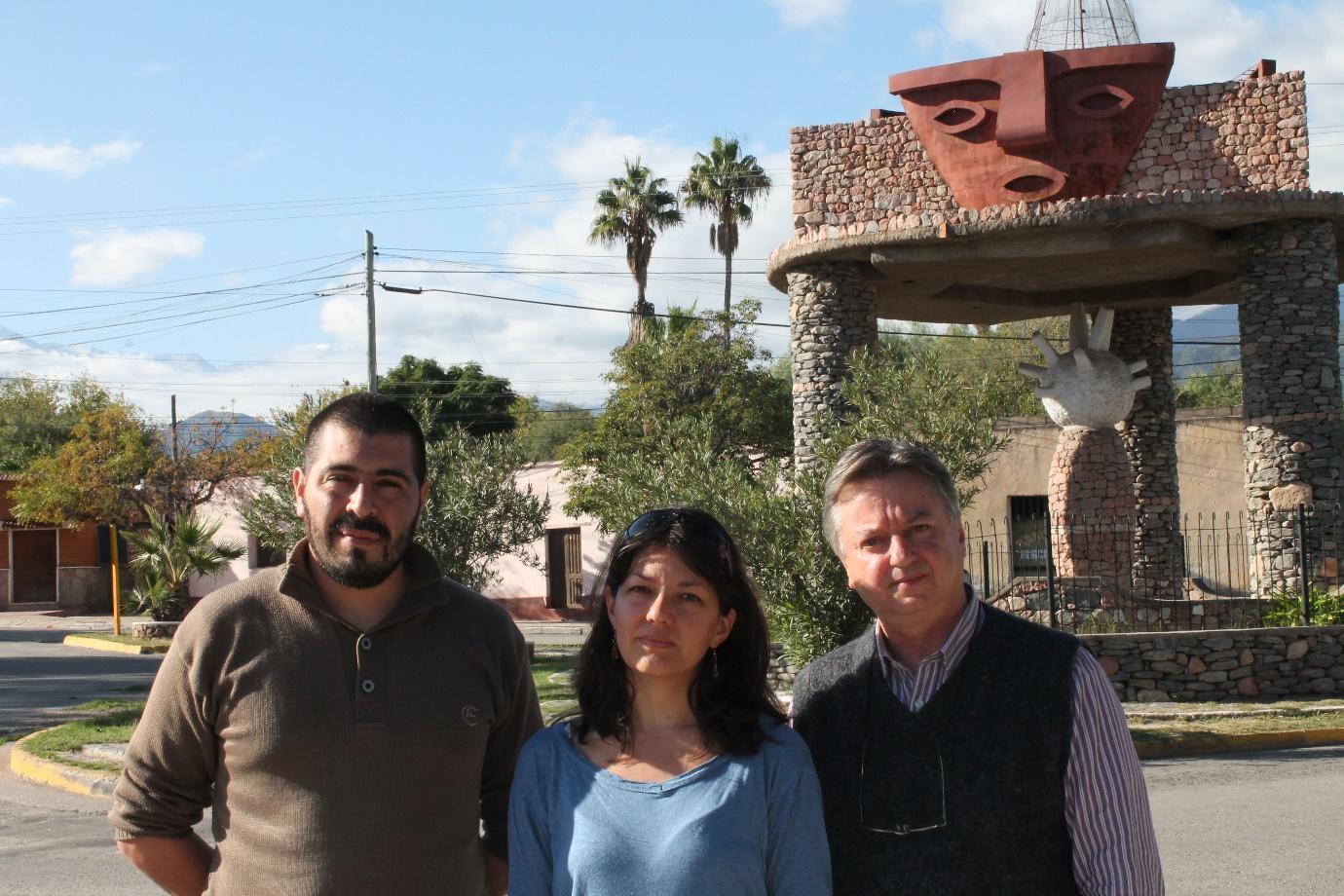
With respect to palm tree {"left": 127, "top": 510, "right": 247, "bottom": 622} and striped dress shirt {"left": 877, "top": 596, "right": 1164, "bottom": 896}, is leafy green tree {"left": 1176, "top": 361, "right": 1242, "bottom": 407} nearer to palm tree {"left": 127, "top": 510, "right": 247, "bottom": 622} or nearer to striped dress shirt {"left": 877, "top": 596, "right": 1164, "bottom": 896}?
palm tree {"left": 127, "top": 510, "right": 247, "bottom": 622}

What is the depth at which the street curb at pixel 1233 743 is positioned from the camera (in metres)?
12.0

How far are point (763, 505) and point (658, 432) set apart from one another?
17.3 meters

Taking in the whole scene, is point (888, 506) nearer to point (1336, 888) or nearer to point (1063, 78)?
point (1336, 888)

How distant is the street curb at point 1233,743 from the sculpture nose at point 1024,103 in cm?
777

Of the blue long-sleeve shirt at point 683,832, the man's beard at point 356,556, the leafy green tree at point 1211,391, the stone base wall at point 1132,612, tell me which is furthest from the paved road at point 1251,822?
the leafy green tree at point 1211,391

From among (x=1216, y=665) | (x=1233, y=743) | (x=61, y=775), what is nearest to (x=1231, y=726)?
(x=1233, y=743)

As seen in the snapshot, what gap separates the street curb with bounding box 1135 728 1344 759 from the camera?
39.3 feet

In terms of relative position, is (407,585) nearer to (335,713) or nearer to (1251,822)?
(335,713)

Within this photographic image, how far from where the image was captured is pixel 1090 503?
18.5 m

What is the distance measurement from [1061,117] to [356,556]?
15.5 meters

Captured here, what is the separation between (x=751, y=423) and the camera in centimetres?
3034

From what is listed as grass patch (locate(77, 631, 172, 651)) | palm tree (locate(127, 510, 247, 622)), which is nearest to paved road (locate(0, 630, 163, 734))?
grass patch (locate(77, 631, 172, 651))

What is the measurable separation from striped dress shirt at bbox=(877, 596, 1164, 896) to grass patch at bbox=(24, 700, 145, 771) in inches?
382

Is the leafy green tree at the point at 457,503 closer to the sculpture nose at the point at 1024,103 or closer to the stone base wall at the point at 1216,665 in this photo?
the stone base wall at the point at 1216,665
